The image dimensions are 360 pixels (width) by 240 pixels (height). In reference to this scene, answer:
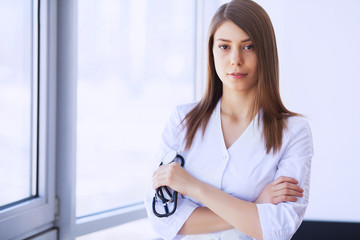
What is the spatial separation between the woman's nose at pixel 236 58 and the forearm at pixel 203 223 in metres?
0.56

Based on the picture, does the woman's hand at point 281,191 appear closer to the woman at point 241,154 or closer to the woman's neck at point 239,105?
the woman at point 241,154

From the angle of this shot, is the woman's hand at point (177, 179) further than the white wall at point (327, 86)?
No

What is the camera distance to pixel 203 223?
1.24 metres

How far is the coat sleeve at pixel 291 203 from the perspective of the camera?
3.77 feet

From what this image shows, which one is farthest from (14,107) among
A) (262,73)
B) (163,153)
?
(262,73)

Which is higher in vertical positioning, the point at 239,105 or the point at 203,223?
the point at 239,105

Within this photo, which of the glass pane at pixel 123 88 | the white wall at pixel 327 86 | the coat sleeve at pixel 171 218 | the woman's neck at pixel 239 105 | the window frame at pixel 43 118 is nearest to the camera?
the coat sleeve at pixel 171 218

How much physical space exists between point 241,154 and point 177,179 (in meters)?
0.28

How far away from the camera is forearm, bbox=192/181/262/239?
1.15 m

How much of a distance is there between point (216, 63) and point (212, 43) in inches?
4.5

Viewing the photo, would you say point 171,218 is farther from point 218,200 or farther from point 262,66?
point 262,66

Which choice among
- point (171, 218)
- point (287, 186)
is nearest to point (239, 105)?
point (287, 186)

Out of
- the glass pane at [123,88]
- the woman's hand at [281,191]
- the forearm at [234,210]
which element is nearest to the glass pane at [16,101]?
the glass pane at [123,88]

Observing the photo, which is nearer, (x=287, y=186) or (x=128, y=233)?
(x=287, y=186)
